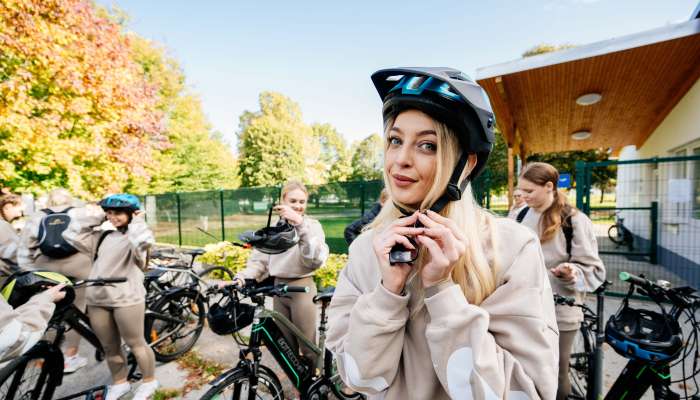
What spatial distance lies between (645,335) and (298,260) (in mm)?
2801

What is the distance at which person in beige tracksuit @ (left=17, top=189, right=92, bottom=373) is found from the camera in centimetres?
393

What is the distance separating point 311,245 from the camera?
307cm

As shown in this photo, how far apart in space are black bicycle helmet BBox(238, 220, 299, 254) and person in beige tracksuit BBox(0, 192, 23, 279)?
404 centimetres

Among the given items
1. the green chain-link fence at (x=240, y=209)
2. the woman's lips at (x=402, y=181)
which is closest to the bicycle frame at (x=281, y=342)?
the woman's lips at (x=402, y=181)

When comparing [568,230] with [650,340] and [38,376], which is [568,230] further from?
[38,376]

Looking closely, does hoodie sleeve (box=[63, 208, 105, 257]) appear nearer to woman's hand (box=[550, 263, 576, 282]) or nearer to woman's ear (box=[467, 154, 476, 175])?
woman's ear (box=[467, 154, 476, 175])

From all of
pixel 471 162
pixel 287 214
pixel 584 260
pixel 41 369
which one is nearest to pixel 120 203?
pixel 41 369

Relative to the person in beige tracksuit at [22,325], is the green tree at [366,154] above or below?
above

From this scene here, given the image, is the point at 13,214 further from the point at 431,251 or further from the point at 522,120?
the point at 522,120

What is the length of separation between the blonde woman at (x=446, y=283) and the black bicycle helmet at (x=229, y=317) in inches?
70.7

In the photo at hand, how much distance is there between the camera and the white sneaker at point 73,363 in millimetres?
3971

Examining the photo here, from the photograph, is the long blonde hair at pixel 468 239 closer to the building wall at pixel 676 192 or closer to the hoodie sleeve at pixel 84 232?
the hoodie sleeve at pixel 84 232

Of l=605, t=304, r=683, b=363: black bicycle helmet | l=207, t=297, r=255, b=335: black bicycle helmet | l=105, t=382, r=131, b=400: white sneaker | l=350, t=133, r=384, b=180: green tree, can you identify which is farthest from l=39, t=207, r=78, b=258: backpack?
l=350, t=133, r=384, b=180: green tree

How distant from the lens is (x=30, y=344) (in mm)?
1900
